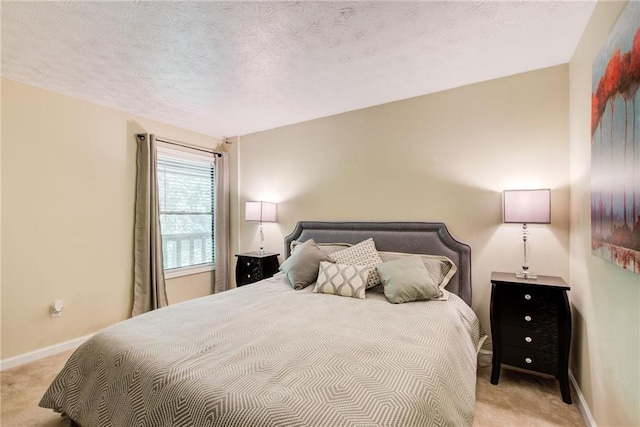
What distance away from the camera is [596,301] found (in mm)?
1730

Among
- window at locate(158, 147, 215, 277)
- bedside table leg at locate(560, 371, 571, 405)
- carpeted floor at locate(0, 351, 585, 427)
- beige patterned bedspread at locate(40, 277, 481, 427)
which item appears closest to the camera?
beige patterned bedspread at locate(40, 277, 481, 427)

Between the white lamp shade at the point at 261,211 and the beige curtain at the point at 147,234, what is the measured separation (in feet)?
3.60

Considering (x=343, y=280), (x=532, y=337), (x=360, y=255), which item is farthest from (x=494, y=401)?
(x=360, y=255)

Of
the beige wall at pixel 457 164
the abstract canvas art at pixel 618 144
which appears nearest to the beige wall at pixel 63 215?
the beige wall at pixel 457 164

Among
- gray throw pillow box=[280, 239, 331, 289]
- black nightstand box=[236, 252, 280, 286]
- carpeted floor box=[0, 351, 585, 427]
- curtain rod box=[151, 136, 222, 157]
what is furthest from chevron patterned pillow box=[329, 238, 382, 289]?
curtain rod box=[151, 136, 222, 157]

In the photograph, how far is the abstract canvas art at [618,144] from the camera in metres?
1.13

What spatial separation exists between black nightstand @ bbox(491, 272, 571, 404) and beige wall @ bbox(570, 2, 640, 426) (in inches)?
4.5

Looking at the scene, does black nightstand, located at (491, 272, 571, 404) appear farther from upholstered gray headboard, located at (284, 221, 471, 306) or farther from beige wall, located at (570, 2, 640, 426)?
upholstered gray headboard, located at (284, 221, 471, 306)

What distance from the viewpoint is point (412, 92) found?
9.69 ft

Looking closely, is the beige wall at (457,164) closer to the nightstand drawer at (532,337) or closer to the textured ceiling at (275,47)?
the textured ceiling at (275,47)

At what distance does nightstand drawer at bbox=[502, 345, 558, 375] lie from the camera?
6.86 feet

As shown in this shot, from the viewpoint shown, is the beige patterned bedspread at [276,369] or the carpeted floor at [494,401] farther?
the carpeted floor at [494,401]

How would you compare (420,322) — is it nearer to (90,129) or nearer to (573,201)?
(573,201)

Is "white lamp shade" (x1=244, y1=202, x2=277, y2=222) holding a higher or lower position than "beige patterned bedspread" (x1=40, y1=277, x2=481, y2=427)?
higher
